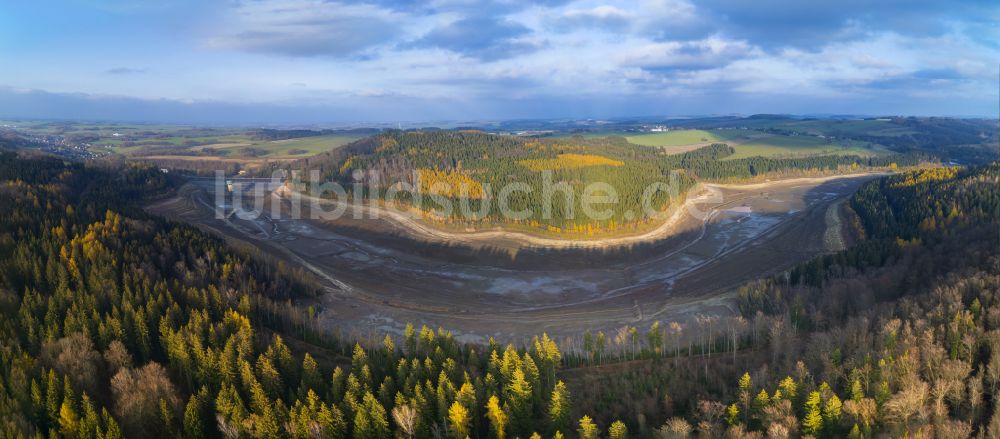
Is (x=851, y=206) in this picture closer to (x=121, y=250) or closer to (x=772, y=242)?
(x=772, y=242)

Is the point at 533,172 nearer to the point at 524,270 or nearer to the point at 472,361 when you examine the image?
the point at 524,270

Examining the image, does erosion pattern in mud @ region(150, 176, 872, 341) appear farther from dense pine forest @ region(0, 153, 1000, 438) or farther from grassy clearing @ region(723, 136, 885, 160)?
grassy clearing @ region(723, 136, 885, 160)

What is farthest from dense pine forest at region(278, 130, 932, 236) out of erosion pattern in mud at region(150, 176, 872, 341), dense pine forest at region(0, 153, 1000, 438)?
dense pine forest at region(0, 153, 1000, 438)

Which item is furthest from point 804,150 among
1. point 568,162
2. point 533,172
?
point 533,172

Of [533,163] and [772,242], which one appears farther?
[533,163]

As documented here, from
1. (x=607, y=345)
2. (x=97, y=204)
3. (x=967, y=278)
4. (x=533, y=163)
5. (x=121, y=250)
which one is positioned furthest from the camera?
(x=533, y=163)

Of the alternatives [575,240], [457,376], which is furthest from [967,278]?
[575,240]
